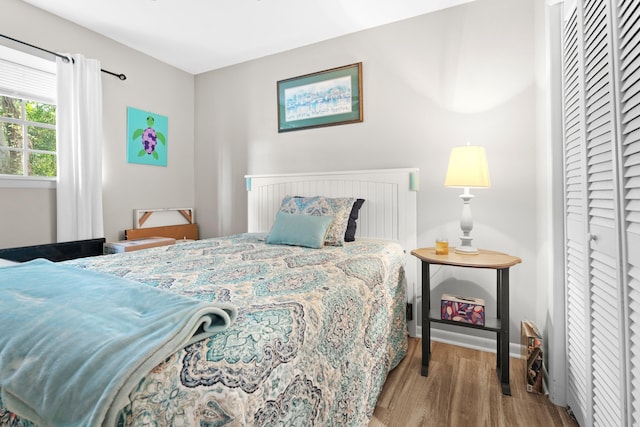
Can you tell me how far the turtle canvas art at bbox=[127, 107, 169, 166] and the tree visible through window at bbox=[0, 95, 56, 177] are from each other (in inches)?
22.4

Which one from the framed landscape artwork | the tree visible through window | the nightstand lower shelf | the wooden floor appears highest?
the framed landscape artwork

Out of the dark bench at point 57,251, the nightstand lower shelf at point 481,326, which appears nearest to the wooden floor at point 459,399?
the nightstand lower shelf at point 481,326

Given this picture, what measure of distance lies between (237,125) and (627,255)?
3186mm

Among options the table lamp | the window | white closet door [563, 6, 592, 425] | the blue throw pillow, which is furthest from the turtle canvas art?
white closet door [563, 6, 592, 425]

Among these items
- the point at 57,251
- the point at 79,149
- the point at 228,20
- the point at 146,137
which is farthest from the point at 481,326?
the point at 146,137

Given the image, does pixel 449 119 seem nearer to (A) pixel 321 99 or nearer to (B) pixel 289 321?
(A) pixel 321 99

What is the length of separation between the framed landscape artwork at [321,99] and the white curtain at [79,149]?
1582 mm

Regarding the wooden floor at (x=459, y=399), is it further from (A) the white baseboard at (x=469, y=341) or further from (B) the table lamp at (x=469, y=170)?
(B) the table lamp at (x=469, y=170)

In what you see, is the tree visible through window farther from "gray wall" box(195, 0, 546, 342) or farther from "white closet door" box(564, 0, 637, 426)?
"white closet door" box(564, 0, 637, 426)

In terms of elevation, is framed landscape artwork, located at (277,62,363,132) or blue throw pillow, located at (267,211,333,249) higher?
framed landscape artwork, located at (277,62,363,132)

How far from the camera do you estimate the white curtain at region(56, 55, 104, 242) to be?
2.44 metres

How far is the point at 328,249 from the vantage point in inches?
81.2

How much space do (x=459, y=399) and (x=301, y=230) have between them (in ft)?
4.37

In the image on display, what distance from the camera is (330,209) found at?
91.8 inches
